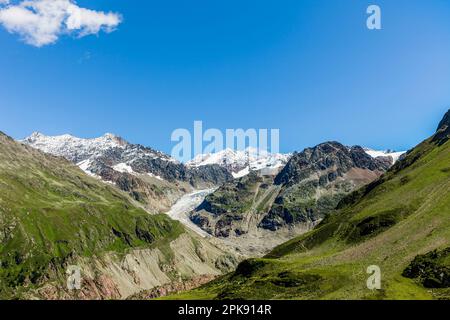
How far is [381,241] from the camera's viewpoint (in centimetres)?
17862

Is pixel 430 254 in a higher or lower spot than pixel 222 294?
higher
